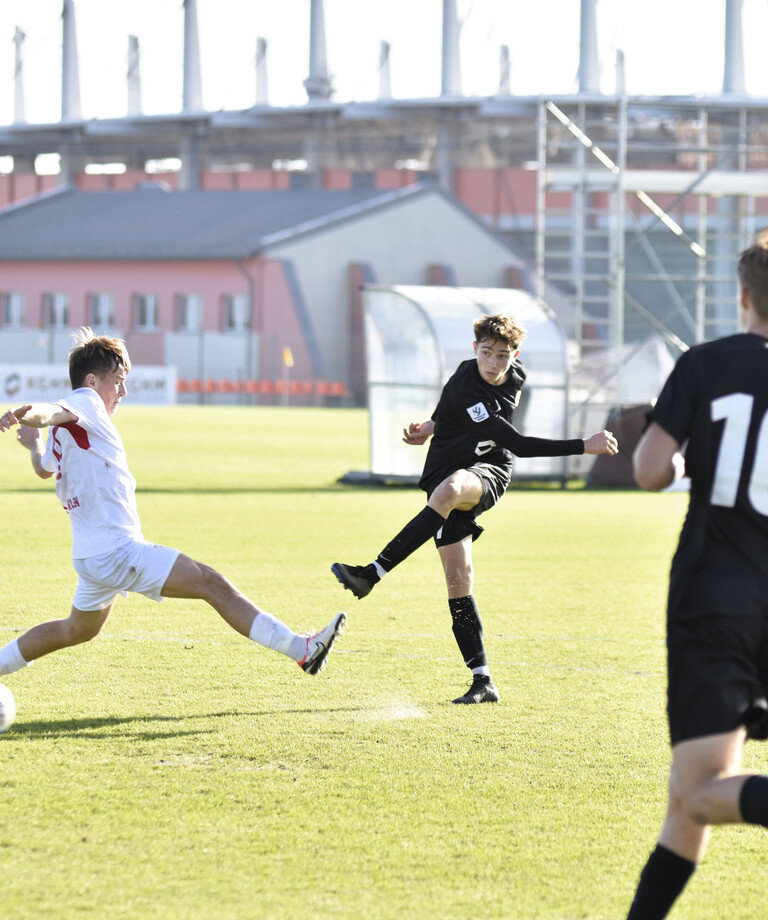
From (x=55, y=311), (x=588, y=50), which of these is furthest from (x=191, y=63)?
(x=588, y=50)

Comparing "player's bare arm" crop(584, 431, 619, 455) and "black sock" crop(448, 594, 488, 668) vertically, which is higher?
"player's bare arm" crop(584, 431, 619, 455)

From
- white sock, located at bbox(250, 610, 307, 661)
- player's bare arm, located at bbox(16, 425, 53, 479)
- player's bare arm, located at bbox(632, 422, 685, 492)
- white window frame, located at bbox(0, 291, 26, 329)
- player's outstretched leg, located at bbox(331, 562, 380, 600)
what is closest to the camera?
player's bare arm, located at bbox(632, 422, 685, 492)

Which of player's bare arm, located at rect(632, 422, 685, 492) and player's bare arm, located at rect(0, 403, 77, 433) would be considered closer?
player's bare arm, located at rect(632, 422, 685, 492)

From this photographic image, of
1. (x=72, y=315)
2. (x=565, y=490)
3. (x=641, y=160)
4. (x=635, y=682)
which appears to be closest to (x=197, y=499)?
(x=565, y=490)

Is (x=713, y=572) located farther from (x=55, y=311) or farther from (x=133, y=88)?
(x=133, y=88)

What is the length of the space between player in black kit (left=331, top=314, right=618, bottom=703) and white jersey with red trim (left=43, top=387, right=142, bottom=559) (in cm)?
121

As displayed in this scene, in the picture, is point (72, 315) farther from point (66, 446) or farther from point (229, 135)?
point (66, 446)

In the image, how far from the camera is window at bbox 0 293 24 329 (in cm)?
5875

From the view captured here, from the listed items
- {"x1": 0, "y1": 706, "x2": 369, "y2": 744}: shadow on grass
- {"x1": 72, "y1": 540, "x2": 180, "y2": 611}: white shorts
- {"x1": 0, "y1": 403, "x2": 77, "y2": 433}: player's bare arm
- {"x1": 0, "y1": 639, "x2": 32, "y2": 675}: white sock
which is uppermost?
{"x1": 0, "y1": 403, "x2": 77, "y2": 433}: player's bare arm

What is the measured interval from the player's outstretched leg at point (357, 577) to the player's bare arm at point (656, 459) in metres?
2.98

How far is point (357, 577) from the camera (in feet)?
21.9

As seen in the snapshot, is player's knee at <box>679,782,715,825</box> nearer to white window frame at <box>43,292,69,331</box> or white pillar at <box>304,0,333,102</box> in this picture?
white window frame at <box>43,292,69,331</box>

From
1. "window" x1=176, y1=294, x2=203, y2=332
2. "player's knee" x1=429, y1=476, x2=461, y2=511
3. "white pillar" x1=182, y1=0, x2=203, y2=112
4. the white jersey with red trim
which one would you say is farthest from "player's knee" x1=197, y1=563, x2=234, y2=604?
"white pillar" x1=182, y1=0, x2=203, y2=112

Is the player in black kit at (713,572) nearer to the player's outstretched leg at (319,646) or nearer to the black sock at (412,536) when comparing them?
the player's outstretched leg at (319,646)
